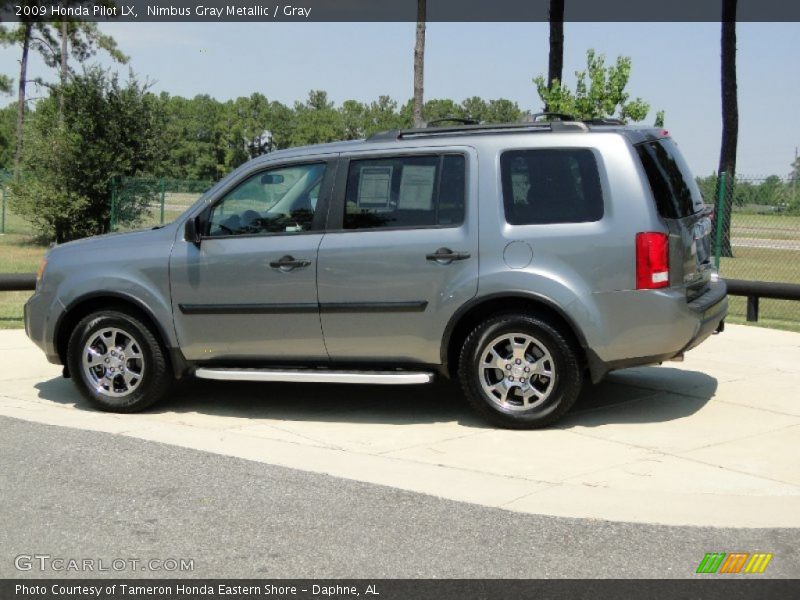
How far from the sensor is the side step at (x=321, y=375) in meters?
7.51

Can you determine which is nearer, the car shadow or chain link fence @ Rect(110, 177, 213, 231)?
the car shadow

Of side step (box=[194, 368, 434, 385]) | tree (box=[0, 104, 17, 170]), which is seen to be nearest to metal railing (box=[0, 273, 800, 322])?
side step (box=[194, 368, 434, 385])

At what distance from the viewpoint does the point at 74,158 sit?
87.2 feet

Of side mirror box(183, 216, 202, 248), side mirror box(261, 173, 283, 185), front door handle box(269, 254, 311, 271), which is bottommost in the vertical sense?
front door handle box(269, 254, 311, 271)

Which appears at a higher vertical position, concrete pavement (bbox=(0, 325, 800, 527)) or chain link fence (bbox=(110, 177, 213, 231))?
chain link fence (bbox=(110, 177, 213, 231))

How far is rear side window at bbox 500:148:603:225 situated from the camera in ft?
23.6

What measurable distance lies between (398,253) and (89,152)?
2065cm

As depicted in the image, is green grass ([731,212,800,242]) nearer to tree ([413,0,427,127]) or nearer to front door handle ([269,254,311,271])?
tree ([413,0,427,127])

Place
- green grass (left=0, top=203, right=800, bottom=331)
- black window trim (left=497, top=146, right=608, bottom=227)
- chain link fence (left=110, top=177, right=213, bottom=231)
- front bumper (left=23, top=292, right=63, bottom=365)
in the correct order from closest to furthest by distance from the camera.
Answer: black window trim (left=497, top=146, right=608, bottom=227), front bumper (left=23, top=292, right=63, bottom=365), green grass (left=0, top=203, right=800, bottom=331), chain link fence (left=110, top=177, right=213, bottom=231)

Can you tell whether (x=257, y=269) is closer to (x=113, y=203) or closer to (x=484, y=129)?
(x=484, y=129)

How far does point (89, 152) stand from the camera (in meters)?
26.6

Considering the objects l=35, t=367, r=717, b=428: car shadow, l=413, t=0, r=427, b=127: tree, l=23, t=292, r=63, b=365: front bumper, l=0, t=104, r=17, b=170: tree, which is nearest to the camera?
l=35, t=367, r=717, b=428: car shadow

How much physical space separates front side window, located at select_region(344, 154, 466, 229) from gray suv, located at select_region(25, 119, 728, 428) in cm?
1
